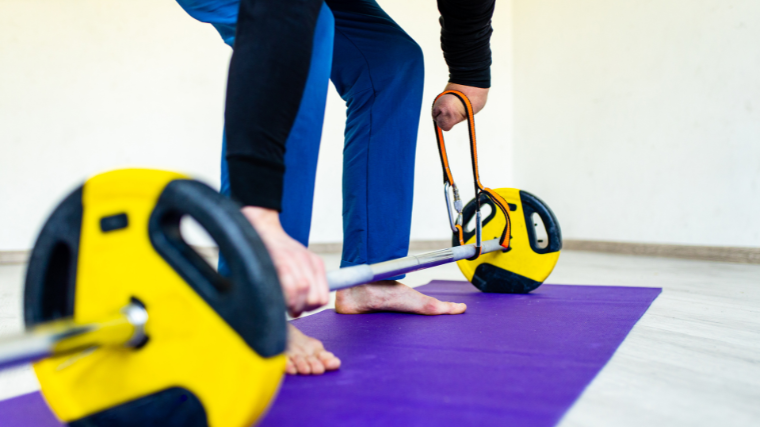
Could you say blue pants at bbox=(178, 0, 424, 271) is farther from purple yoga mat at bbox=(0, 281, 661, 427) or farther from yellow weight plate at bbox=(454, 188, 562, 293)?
yellow weight plate at bbox=(454, 188, 562, 293)

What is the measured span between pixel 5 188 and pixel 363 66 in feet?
8.79

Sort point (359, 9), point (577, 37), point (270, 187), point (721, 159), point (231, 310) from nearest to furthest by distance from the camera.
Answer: point (231, 310), point (270, 187), point (359, 9), point (721, 159), point (577, 37)

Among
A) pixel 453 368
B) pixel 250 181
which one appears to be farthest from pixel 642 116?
pixel 250 181

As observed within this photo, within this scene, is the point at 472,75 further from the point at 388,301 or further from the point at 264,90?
the point at 264,90

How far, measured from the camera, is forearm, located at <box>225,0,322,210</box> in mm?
526

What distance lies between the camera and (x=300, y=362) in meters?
0.76

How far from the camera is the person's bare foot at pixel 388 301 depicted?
116 centimetres

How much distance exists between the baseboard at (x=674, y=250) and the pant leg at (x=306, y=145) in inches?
94.5

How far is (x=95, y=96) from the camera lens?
9.65 feet

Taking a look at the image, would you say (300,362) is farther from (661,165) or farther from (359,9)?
(661,165)

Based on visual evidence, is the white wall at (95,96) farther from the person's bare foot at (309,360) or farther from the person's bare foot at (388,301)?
the person's bare foot at (309,360)

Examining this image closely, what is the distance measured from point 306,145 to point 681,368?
64 cm

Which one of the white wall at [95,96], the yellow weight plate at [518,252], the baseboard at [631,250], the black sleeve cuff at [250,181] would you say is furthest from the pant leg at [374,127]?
the white wall at [95,96]

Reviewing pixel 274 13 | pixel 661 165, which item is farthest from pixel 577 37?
pixel 274 13
